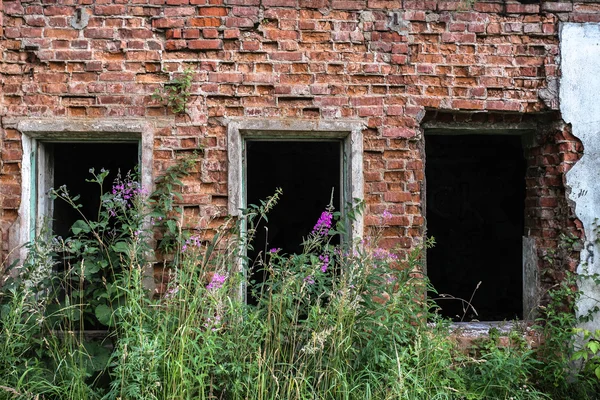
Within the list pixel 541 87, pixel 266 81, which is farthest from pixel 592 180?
pixel 266 81

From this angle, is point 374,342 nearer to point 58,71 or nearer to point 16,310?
point 16,310

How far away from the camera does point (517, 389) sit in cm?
414

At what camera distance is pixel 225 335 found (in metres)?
3.44

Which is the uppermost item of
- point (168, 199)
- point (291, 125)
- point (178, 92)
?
point (178, 92)

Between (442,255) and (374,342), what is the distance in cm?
476

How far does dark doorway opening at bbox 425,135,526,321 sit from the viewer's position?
7.97 meters

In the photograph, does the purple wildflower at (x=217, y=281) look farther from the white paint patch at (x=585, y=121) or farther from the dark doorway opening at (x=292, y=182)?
the dark doorway opening at (x=292, y=182)

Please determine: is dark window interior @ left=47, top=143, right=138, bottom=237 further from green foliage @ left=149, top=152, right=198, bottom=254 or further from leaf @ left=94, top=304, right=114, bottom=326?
leaf @ left=94, top=304, right=114, bottom=326

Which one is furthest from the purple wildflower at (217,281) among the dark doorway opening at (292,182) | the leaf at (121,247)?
the dark doorway opening at (292,182)

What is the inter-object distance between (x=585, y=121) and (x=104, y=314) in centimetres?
380

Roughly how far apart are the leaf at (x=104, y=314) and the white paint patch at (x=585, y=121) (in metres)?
3.45

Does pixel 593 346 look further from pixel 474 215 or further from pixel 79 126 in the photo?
pixel 474 215

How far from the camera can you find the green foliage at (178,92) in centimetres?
439

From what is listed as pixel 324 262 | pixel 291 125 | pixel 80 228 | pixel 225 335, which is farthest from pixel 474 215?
pixel 80 228
